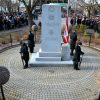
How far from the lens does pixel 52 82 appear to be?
41.3 feet

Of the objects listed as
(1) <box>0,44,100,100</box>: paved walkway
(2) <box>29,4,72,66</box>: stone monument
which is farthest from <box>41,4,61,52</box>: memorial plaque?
(1) <box>0,44,100,100</box>: paved walkway

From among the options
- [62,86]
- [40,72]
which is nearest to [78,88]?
[62,86]

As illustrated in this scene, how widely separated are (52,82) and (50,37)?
3725 mm

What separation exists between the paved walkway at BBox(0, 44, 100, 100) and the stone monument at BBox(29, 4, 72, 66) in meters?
0.70

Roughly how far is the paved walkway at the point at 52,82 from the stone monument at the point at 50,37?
0.70 m

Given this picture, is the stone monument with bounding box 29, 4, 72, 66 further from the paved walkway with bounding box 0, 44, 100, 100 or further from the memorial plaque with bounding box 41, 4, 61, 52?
the paved walkway with bounding box 0, 44, 100, 100

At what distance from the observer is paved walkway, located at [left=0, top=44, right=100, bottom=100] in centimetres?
1109

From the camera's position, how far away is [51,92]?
1143cm

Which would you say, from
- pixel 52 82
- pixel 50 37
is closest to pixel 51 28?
pixel 50 37

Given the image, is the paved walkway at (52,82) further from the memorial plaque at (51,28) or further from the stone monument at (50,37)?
the memorial plaque at (51,28)

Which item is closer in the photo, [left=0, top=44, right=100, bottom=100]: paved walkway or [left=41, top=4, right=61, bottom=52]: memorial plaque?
[left=0, top=44, right=100, bottom=100]: paved walkway

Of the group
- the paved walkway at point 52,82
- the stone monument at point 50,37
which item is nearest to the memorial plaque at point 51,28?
the stone monument at point 50,37

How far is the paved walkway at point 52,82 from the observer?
11.1m

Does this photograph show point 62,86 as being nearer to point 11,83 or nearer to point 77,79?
point 77,79
